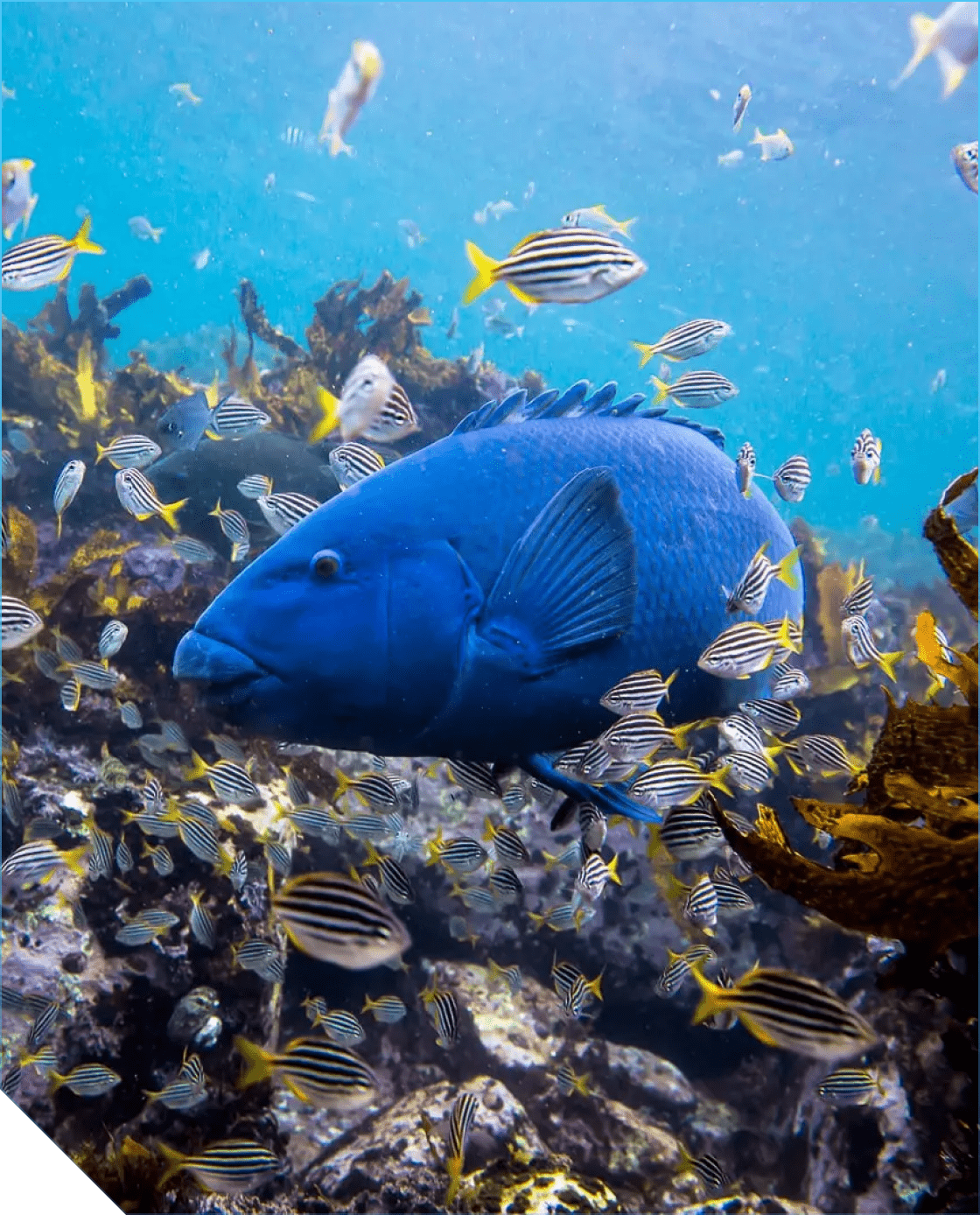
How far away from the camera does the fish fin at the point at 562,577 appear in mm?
1857

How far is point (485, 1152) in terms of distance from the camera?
3252 mm

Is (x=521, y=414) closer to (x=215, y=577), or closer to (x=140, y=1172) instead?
(x=140, y=1172)

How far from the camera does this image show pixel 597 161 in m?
43.9

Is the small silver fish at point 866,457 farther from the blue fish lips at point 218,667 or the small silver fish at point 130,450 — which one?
the small silver fish at point 130,450

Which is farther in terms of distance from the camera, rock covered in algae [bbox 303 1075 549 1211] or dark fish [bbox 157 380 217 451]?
dark fish [bbox 157 380 217 451]

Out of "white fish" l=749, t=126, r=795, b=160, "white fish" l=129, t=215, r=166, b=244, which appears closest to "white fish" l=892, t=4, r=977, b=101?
"white fish" l=749, t=126, r=795, b=160

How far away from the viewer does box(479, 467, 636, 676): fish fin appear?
6.09 feet

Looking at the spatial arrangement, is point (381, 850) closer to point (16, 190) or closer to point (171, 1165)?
point (171, 1165)

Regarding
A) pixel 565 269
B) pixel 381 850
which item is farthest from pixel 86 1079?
pixel 565 269

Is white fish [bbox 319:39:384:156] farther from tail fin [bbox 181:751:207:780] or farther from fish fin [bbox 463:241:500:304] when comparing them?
tail fin [bbox 181:751:207:780]

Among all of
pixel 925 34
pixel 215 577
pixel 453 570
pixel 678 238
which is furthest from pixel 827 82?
pixel 453 570

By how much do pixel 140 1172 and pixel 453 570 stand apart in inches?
110

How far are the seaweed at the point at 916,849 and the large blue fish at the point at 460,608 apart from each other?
0.48 m

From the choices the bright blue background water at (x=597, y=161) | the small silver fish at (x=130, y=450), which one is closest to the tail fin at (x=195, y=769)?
the small silver fish at (x=130, y=450)
